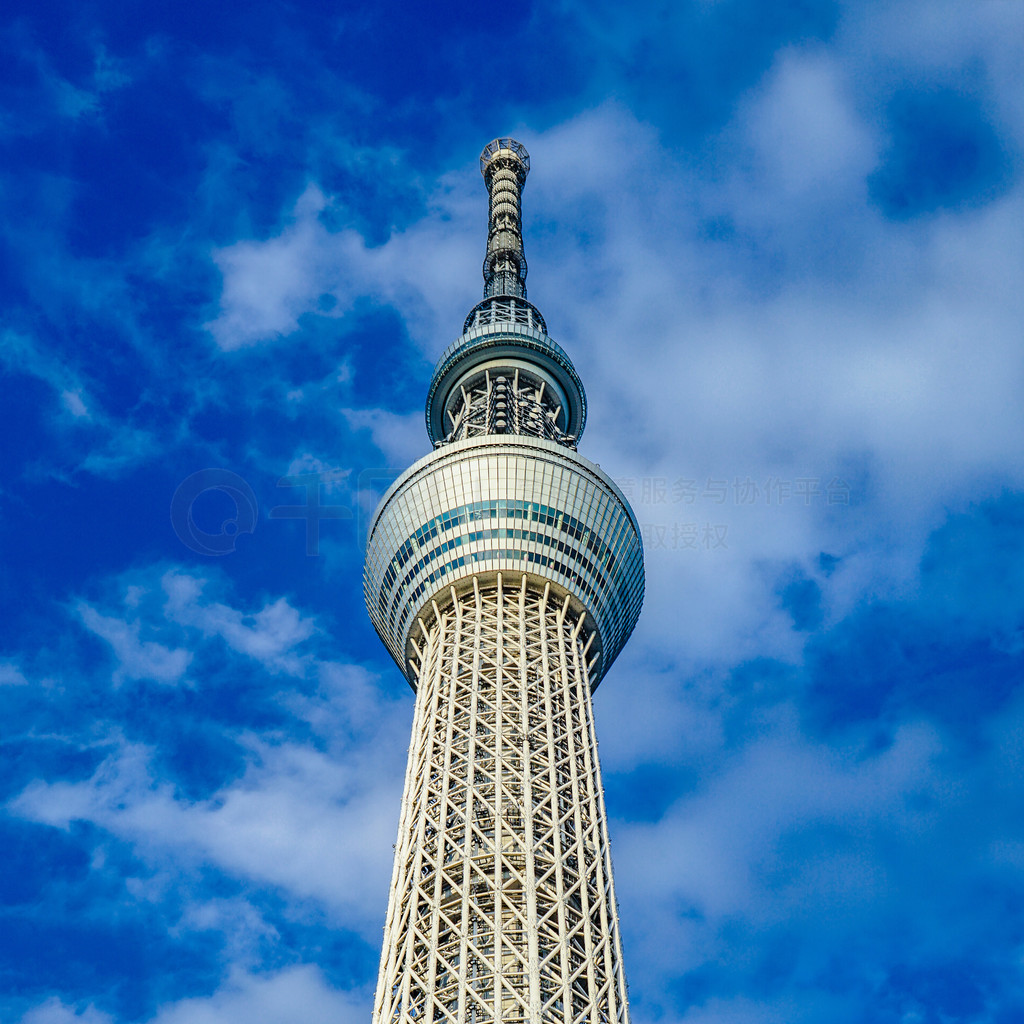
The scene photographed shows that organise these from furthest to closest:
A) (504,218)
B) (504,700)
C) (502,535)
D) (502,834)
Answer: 1. (504,218)
2. (502,535)
3. (504,700)
4. (502,834)

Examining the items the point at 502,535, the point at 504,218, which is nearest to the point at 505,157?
the point at 504,218

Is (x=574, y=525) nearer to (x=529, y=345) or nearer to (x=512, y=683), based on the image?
(x=512, y=683)

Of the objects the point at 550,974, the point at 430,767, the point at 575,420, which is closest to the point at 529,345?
the point at 575,420

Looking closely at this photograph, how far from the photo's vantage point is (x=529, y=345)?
117062 millimetres

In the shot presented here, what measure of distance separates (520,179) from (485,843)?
92987mm

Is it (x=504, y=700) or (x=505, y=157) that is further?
(x=505, y=157)

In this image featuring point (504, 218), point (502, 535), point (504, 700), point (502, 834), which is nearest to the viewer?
point (502, 834)

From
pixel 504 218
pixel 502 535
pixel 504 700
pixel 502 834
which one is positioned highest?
pixel 504 218

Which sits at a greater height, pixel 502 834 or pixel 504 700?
pixel 504 700

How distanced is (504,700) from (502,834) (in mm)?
11764

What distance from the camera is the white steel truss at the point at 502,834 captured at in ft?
233

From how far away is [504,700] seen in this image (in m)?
88.5

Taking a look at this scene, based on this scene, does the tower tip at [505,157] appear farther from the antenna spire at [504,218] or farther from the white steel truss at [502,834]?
the white steel truss at [502,834]

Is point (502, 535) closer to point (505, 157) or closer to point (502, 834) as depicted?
point (502, 834)
